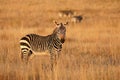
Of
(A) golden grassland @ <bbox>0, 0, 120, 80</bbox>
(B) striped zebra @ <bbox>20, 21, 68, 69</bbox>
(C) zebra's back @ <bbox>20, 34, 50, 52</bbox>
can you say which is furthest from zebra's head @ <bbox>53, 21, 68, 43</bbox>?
(A) golden grassland @ <bbox>0, 0, 120, 80</bbox>

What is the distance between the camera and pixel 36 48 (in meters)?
12.4

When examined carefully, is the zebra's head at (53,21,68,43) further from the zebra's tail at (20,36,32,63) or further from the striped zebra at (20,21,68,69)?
the zebra's tail at (20,36,32,63)

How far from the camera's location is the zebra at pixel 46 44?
471 inches

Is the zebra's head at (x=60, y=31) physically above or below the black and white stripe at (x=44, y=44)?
above

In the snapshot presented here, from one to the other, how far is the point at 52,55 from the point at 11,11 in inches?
953

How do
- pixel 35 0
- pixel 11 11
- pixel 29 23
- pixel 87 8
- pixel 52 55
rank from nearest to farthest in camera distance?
pixel 52 55 < pixel 29 23 < pixel 11 11 < pixel 87 8 < pixel 35 0


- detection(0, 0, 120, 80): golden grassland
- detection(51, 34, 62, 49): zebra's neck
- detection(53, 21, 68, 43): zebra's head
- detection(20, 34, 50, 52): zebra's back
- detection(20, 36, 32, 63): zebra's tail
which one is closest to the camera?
detection(0, 0, 120, 80): golden grassland

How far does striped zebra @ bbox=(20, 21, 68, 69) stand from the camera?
1197cm

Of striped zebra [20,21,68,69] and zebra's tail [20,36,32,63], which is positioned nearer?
striped zebra [20,21,68,69]

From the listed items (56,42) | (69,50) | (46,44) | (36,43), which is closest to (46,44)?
(46,44)

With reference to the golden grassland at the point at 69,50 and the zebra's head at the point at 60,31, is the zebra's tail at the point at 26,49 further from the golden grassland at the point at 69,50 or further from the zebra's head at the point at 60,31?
the zebra's head at the point at 60,31

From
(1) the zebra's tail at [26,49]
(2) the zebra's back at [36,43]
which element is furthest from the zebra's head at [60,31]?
(1) the zebra's tail at [26,49]

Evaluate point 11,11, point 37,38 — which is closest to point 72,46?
point 37,38

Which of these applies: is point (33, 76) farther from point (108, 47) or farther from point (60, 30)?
point (108, 47)
